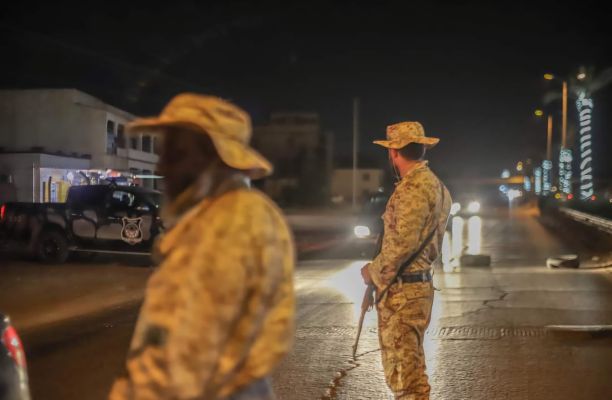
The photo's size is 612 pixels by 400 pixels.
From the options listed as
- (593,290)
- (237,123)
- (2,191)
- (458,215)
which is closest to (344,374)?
(237,123)

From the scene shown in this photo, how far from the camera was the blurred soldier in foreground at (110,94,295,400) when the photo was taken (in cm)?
190

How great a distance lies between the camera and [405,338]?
4066 millimetres

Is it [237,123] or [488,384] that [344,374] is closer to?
[488,384]

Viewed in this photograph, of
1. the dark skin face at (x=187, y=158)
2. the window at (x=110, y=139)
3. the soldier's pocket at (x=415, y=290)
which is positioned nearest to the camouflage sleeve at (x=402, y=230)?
the soldier's pocket at (x=415, y=290)

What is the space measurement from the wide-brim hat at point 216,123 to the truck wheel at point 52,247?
1442cm

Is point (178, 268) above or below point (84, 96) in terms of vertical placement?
below

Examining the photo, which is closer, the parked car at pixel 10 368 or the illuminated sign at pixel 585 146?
the parked car at pixel 10 368

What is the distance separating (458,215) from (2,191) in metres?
27.8

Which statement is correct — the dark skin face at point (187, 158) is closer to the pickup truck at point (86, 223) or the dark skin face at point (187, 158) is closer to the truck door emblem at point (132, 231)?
the pickup truck at point (86, 223)

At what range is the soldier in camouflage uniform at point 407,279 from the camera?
4.07m

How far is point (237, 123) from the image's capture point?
2.22 metres

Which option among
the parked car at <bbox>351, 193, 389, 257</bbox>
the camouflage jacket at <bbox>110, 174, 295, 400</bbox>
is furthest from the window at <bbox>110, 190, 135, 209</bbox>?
the camouflage jacket at <bbox>110, 174, 295, 400</bbox>

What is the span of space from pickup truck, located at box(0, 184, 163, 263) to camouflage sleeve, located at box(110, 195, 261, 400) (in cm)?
1339

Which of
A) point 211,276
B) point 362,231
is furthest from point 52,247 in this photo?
point 211,276
